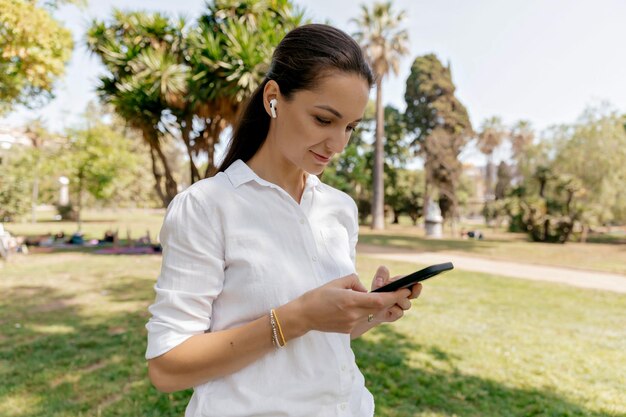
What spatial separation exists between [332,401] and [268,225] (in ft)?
1.84

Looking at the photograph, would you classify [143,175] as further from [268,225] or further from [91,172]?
[268,225]

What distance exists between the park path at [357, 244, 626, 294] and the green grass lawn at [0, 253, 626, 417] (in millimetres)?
1382

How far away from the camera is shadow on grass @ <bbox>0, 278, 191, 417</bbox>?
379 centimetres

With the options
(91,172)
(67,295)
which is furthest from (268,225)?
(91,172)

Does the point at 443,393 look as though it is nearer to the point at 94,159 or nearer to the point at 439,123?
the point at 94,159

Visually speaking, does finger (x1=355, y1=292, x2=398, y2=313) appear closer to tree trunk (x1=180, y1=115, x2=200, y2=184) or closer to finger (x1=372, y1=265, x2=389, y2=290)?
finger (x1=372, y1=265, x2=389, y2=290)

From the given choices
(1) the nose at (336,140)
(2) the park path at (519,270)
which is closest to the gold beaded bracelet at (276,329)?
(1) the nose at (336,140)

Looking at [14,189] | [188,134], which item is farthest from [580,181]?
[14,189]

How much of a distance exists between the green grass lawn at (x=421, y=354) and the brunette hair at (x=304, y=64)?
3205 mm

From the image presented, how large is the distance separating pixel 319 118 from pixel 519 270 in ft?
40.9

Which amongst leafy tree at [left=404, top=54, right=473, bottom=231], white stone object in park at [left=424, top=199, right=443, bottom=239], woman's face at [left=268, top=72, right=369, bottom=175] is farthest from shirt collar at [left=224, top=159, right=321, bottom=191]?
leafy tree at [left=404, top=54, right=473, bottom=231]

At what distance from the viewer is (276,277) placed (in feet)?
3.92

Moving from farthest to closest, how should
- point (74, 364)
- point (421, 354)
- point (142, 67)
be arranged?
point (142, 67) → point (421, 354) → point (74, 364)

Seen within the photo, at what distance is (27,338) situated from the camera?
558 cm
